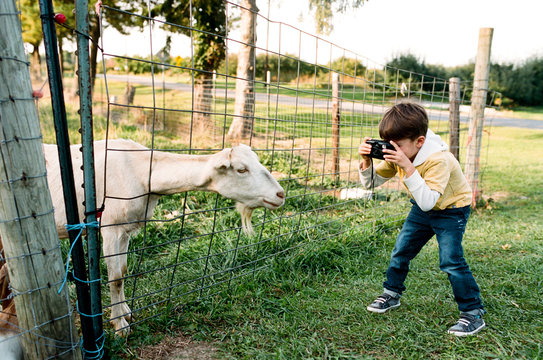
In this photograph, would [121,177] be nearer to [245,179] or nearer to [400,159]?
[245,179]

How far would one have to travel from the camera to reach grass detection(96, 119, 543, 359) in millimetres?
2621

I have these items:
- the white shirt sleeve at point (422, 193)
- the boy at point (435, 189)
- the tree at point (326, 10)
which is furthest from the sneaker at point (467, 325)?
the tree at point (326, 10)

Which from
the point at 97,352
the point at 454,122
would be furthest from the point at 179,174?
the point at 454,122

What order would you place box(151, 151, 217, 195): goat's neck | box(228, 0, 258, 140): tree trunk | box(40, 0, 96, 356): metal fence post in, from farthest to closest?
1. box(228, 0, 258, 140): tree trunk
2. box(151, 151, 217, 195): goat's neck
3. box(40, 0, 96, 356): metal fence post

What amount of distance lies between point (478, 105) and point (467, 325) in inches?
174

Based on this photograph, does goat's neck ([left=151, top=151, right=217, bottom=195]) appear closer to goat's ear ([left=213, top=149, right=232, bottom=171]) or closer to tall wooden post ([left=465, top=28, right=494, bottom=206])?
goat's ear ([left=213, top=149, right=232, bottom=171])

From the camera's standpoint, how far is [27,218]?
1821mm

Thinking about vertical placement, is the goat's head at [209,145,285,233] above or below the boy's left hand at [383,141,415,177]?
below

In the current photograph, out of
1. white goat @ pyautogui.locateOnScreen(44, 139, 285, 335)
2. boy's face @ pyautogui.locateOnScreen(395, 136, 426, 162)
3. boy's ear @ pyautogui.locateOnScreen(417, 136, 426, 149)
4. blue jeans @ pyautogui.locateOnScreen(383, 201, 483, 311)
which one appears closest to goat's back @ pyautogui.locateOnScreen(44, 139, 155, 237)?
white goat @ pyautogui.locateOnScreen(44, 139, 285, 335)

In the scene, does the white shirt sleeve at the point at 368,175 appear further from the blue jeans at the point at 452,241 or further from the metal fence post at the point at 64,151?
the metal fence post at the point at 64,151

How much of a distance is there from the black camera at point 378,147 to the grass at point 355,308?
122 cm

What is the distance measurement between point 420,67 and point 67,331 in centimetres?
3110

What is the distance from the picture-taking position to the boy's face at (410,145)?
8.80 ft

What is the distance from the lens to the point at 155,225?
14.9ft
